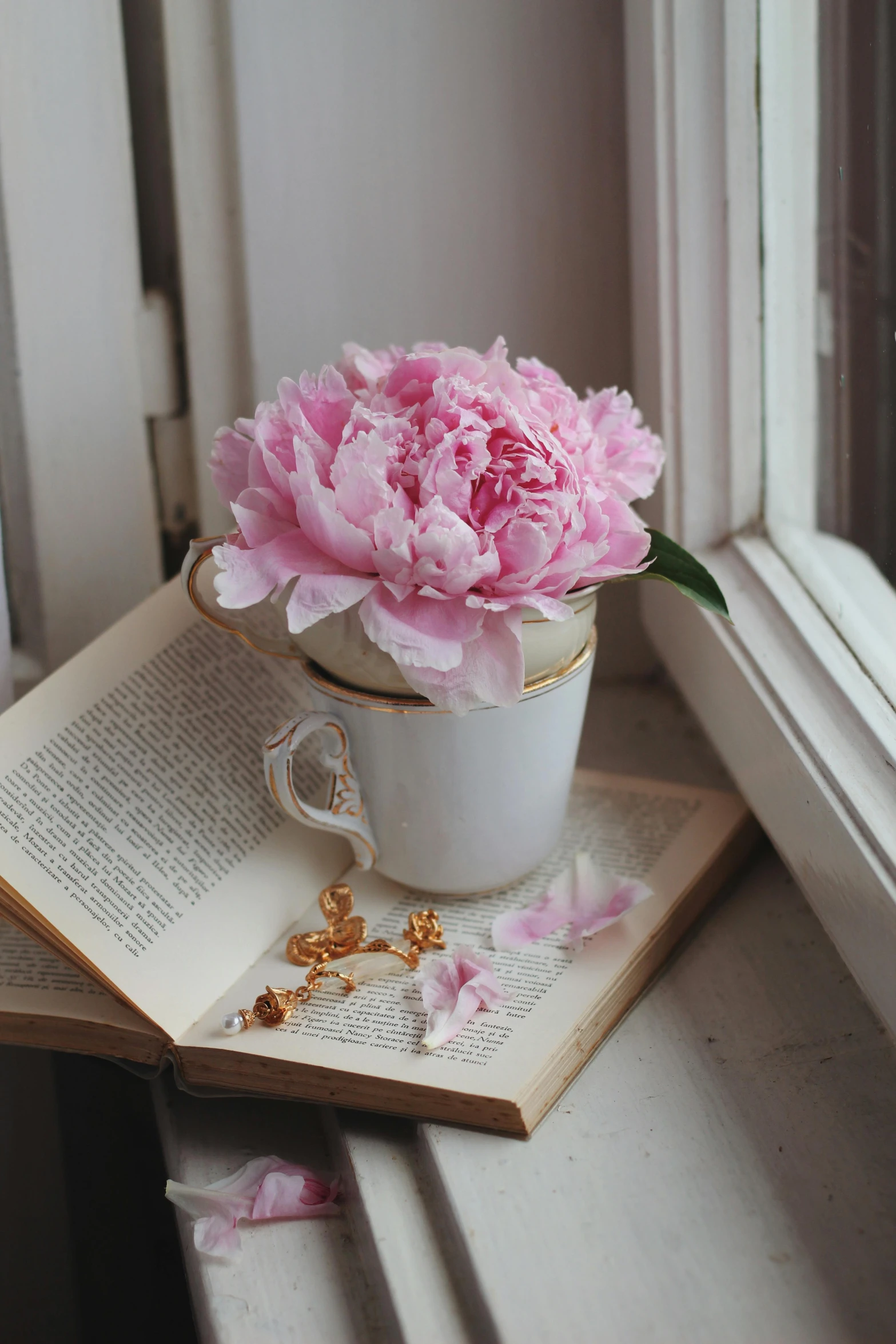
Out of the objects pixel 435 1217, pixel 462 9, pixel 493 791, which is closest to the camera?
pixel 435 1217

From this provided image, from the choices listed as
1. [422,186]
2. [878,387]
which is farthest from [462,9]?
[878,387]

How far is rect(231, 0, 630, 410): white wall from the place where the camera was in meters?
0.67

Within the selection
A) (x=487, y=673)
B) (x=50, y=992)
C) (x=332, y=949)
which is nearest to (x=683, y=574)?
(x=487, y=673)

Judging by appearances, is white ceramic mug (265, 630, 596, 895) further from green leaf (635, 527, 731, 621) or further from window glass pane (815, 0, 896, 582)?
window glass pane (815, 0, 896, 582)

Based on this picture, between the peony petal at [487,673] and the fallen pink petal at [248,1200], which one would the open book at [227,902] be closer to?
the fallen pink petal at [248,1200]

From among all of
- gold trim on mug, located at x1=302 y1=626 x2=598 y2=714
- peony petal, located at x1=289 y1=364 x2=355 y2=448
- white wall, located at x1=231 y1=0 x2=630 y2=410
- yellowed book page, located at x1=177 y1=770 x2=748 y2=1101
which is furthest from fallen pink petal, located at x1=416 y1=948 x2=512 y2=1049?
white wall, located at x1=231 y1=0 x2=630 y2=410

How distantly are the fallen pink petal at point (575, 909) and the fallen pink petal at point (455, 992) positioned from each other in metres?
0.02

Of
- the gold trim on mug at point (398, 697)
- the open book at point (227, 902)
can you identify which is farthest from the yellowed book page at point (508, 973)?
the gold trim on mug at point (398, 697)

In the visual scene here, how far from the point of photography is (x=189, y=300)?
71cm

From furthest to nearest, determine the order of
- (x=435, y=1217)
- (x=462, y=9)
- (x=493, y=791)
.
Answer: (x=462, y=9)
(x=493, y=791)
(x=435, y=1217)

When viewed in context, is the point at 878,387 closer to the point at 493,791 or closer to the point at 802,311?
the point at 802,311

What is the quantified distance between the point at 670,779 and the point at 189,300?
0.45m

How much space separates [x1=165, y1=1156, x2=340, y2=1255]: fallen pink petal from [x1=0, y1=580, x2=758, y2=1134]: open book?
4 centimetres

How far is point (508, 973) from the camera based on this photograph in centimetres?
54
